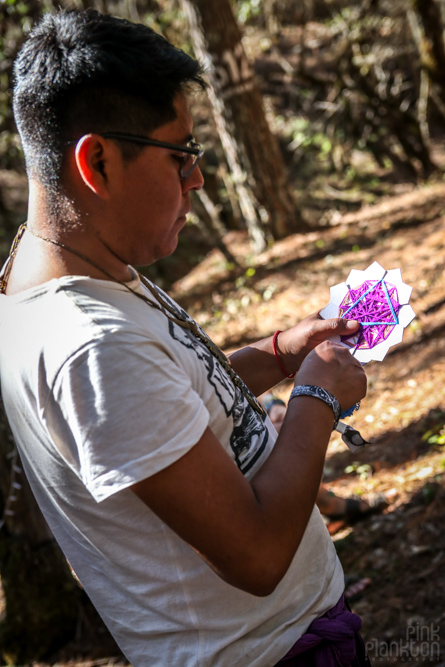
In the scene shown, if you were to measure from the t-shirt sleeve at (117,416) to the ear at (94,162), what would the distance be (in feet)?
1.15

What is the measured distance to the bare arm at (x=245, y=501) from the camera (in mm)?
1153

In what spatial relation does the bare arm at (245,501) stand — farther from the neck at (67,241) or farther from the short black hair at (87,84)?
the short black hair at (87,84)

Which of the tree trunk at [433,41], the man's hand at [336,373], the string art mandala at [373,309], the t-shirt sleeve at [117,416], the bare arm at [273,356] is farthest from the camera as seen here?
the tree trunk at [433,41]

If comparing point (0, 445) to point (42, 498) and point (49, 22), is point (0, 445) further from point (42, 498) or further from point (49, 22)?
point (49, 22)

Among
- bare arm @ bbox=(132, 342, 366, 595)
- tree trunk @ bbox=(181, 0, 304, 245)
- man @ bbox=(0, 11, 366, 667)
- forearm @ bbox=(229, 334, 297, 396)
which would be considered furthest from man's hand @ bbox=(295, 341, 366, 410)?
tree trunk @ bbox=(181, 0, 304, 245)

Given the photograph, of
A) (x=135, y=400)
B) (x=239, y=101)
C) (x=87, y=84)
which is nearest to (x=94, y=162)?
(x=87, y=84)

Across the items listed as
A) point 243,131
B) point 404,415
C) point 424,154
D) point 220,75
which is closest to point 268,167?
point 243,131

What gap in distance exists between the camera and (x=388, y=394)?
5.08 metres

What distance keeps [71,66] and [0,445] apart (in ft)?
10.5

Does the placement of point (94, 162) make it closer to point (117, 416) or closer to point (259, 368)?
point (117, 416)

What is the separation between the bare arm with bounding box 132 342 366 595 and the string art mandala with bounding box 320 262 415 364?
463mm

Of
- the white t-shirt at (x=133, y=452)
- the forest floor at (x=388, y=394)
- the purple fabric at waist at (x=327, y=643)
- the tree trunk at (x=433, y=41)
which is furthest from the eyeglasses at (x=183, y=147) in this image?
the tree trunk at (x=433, y=41)

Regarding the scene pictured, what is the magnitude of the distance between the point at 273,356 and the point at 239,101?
693 cm

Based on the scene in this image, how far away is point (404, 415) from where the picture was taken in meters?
4.70
